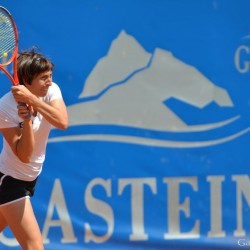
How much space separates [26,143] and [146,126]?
5.04 ft

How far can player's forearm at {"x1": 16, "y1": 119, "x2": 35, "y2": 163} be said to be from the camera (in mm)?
3457

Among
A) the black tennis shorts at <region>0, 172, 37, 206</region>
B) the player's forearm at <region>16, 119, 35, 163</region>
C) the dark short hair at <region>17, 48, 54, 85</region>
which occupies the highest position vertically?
the dark short hair at <region>17, 48, 54, 85</region>

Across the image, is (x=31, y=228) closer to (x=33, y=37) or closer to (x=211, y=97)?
(x=33, y=37)

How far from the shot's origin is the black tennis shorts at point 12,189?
3717 millimetres

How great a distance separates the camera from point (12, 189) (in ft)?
12.2

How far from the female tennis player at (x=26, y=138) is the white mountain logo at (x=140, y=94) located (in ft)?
3.35

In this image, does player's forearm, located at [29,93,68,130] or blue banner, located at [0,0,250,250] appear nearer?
player's forearm, located at [29,93,68,130]

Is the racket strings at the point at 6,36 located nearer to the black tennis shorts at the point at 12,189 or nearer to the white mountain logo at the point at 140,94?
the black tennis shorts at the point at 12,189

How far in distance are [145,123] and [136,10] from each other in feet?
2.28

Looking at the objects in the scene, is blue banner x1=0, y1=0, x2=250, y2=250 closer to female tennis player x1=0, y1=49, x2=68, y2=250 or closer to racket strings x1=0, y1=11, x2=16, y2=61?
racket strings x1=0, y1=11, x2=16, y2=61

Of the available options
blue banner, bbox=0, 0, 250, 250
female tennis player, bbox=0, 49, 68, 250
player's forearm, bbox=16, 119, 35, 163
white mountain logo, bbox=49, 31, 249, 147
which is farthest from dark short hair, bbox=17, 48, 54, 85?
white mountain logo, bbox=49, 31, 249, 147

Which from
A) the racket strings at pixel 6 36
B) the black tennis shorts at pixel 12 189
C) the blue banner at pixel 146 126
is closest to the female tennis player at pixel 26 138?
the black tennis shorts at pixel 12 189

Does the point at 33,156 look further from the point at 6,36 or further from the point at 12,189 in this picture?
the point at 6,36

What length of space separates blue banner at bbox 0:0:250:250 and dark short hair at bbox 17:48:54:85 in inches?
40.8
